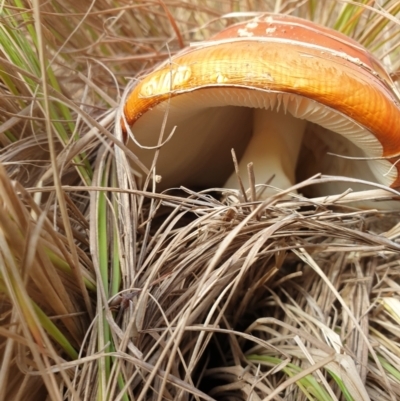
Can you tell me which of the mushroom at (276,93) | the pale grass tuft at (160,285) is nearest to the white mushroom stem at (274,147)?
the mushroom at (276,93)

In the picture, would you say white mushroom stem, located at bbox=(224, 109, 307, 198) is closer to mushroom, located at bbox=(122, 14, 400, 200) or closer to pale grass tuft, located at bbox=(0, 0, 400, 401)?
mushroom, located at bbox=(122, 14, 400, 200)

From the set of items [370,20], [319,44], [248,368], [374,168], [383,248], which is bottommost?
[248,368]

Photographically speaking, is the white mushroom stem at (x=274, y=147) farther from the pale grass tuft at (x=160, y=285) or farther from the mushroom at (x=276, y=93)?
the pale grass tuft at (x=160, y=285)

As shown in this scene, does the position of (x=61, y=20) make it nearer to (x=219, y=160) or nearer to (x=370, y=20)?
(x=219, y=160)

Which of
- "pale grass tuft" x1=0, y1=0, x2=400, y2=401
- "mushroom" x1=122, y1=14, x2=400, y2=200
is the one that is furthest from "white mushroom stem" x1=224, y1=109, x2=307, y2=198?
"pale grass tuft" x1=0, y1=0, x2=400, y2=401

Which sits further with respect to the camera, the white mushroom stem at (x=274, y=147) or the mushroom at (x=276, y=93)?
the white mushroom stem at (x=274, y=147)

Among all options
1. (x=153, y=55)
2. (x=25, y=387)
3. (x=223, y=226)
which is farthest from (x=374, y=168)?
(x=25, y=387)

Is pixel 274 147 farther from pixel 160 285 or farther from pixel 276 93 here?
pixel 160 285

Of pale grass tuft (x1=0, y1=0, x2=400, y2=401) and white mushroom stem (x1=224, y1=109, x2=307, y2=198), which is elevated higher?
white mushroom stem (x1=224, y1=109, x2=307, y2=198)
